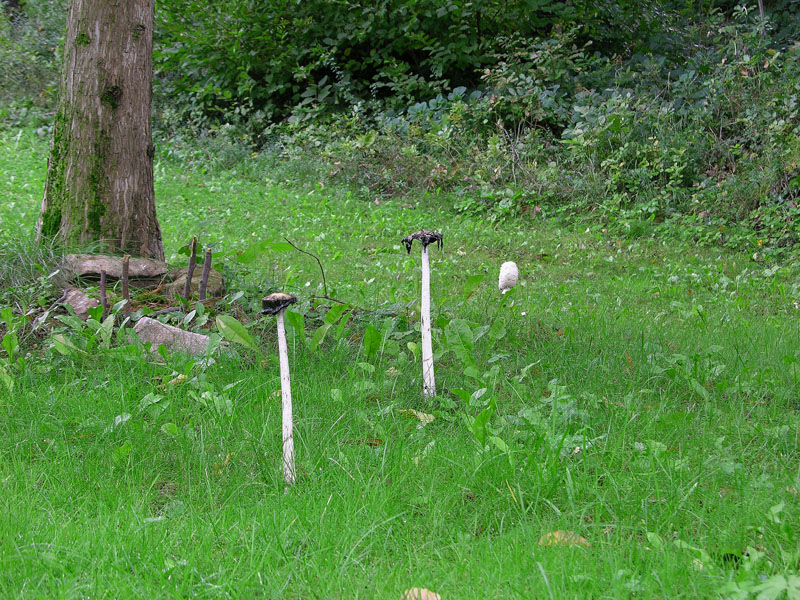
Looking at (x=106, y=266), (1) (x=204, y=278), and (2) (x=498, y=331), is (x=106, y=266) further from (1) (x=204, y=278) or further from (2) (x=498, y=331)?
(2) (x=498, y=331)

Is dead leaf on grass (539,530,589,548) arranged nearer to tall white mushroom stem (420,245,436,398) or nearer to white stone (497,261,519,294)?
tall white mushroom stem (420,245,436,398)

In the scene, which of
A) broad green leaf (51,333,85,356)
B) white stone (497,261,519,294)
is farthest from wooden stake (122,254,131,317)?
white stone (497,261,519,294)

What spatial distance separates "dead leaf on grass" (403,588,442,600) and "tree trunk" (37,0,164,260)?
3477 mm

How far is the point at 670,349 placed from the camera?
4.05m

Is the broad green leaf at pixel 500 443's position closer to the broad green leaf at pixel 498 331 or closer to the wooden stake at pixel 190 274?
the broad green leaf at pixel 498 331

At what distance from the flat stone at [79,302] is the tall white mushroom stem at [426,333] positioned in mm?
2106

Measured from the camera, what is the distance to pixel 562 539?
207cm

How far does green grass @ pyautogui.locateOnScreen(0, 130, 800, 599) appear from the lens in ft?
6.34

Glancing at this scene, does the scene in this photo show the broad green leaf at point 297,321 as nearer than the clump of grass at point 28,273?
Yes

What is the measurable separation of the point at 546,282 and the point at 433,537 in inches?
167

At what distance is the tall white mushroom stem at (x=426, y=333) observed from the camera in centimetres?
301

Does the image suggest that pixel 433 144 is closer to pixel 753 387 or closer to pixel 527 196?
pixel 527 196

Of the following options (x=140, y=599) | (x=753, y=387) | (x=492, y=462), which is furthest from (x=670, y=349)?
(x=140, y=599)

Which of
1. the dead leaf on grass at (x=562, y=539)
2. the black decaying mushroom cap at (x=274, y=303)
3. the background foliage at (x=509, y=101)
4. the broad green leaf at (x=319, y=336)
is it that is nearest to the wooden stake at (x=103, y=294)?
the broad green leaf at (x=319, y=336)
